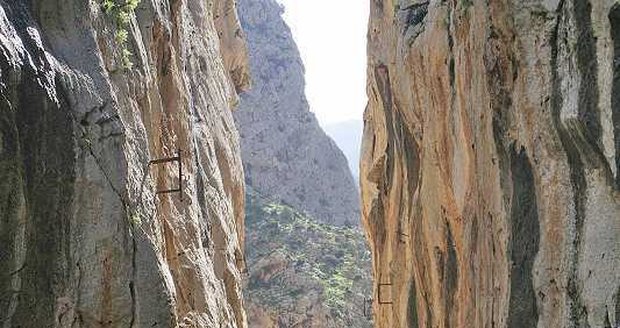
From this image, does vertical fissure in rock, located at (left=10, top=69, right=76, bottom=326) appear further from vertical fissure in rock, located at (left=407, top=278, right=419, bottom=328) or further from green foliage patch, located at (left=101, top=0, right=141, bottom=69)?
vertical fissure in rock, located at (left=407, top=278, right=419, bottom=328)

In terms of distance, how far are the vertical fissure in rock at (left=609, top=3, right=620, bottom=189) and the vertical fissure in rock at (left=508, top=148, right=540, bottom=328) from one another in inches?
92.6

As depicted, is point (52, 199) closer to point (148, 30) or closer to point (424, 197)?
point (148, 30)

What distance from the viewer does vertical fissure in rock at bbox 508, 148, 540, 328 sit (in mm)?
11766

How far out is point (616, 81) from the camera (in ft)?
31.7

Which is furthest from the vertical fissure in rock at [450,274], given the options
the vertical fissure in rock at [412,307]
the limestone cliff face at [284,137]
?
the limestone cliff face at [284,137]

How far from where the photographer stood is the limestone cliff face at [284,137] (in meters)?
85.8

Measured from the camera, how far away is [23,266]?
11164mm

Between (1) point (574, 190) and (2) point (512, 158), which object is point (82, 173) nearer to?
(2) point (512, 158)

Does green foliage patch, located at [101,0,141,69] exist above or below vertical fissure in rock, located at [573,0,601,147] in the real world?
above

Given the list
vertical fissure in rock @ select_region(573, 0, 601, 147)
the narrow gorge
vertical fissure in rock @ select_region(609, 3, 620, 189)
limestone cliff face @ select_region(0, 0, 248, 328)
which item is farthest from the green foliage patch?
the narrow gorge

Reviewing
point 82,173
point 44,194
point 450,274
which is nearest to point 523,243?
point 82,173

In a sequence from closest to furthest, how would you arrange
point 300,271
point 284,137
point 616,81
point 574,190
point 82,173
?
point 616,81 < point 574,190 < point 82,173 < point 300,271 < point 284,137

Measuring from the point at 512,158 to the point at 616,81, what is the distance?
3.37 meters

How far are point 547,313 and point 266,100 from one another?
79.9 meters
